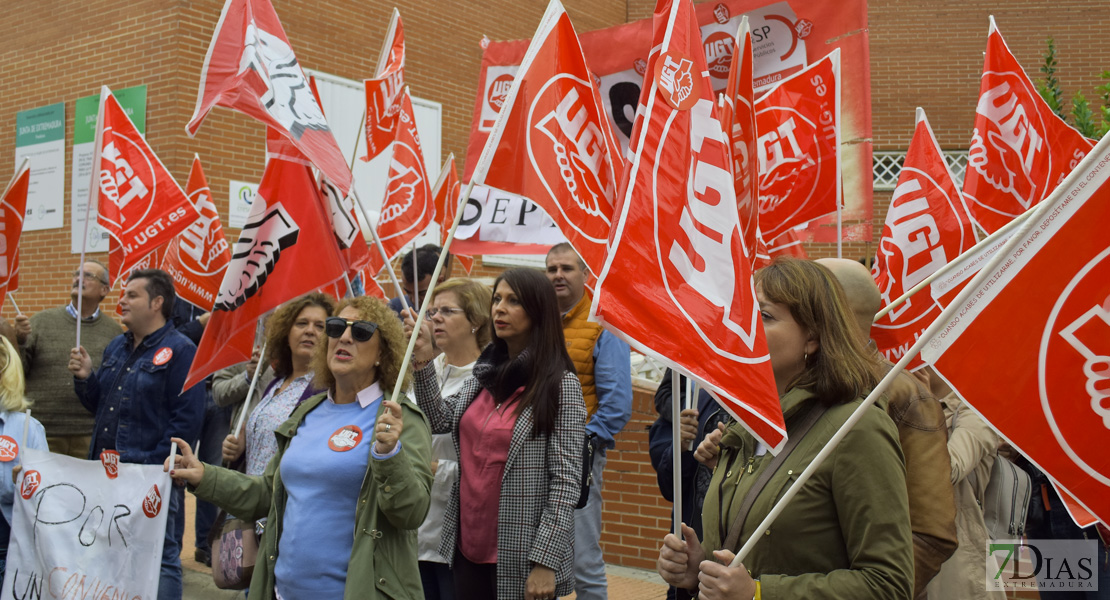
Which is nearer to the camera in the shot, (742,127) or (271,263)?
(742,127)

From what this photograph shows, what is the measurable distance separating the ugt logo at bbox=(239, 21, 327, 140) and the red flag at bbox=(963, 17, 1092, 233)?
3.45 meters

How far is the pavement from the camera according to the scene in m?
6.47

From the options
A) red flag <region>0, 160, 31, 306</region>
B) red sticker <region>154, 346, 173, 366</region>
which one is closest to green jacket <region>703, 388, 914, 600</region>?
red sticker <region>154, 346, 173, 366</region>

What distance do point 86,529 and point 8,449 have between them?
662mm

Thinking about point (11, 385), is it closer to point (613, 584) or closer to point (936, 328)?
point (613, 584)

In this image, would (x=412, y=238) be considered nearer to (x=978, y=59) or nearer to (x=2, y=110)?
(x=2, y=110)

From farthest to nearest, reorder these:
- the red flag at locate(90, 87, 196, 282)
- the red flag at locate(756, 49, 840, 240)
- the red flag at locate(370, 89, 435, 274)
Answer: the red flag at locate(370, 89, 435, 274), the red flag at locate(90, 87, 196, 282), the red flag at locate(756, 49, 840, 240)

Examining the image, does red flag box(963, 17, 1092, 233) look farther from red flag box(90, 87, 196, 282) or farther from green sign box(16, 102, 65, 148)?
green sign box(16, 102, 65, 148)

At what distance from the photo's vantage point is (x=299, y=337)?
487 cm

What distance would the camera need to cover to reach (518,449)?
3883 millimetres

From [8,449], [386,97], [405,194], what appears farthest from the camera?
[405,194]

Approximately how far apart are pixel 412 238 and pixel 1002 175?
3.45 metres

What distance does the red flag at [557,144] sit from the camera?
141 inches

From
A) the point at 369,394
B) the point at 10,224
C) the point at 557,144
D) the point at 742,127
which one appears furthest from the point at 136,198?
the point at 742,127
